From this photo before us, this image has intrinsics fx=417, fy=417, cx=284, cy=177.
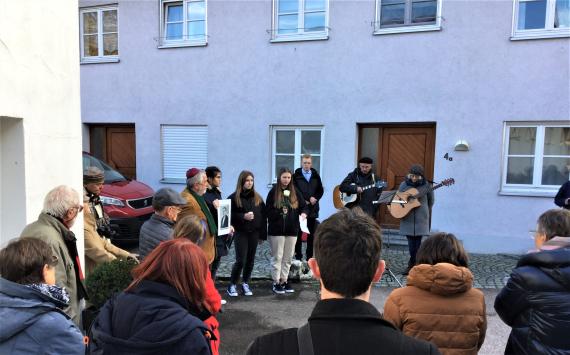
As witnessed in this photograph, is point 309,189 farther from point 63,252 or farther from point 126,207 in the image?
point 63,252

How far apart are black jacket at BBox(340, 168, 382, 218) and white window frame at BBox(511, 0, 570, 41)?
3771mm

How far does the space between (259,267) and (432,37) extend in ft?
17.5

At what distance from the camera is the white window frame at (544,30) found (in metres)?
7.26

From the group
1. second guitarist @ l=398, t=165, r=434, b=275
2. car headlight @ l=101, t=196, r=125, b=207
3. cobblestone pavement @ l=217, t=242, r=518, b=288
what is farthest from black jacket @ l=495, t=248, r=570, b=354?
car headlight @ l=101, t=196, r=125, b=207

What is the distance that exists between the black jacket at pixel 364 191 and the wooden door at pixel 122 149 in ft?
20.1

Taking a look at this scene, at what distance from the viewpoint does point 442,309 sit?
210 centimetres

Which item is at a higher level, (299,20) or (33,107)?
(299,20)

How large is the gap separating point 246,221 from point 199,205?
2.92 ft

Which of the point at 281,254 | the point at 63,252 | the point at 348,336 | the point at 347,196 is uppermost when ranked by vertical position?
the point at 348,336

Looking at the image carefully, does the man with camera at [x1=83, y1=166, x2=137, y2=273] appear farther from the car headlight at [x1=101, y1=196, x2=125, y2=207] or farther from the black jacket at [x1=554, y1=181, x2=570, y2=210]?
the black jacket at [x1=554, y1=181, x2=570, y2=210]

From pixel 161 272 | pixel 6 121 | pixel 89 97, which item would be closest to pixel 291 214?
pixel 6 121

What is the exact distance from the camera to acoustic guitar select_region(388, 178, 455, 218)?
6207mm

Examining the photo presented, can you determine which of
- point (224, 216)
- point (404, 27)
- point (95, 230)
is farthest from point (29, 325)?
point (404, 27)

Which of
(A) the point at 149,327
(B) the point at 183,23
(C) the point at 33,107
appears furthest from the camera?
(B) the point at 183,23
